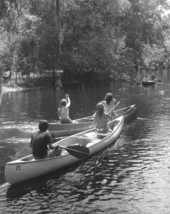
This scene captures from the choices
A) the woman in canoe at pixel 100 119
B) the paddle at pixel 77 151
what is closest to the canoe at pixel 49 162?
the paddle at pixel 77 151

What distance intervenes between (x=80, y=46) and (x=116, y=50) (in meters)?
5.80

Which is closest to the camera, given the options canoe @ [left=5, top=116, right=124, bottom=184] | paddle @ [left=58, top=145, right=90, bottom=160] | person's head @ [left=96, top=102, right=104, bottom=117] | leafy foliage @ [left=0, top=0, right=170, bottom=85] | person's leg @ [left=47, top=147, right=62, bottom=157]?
canoe @ [left=5, top=116, right=124, bottom=184]

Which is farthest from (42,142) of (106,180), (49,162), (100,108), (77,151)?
(100,108)

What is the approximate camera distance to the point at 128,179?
11242mm

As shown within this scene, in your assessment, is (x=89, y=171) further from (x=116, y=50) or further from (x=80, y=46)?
(x=116, y=50)

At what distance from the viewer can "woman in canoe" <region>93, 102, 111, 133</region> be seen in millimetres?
15000

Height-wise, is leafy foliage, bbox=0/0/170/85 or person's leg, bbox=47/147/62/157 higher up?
leafy foliage, bbox=0/0/170/85

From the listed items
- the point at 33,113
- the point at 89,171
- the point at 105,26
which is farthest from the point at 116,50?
the point at 89,171

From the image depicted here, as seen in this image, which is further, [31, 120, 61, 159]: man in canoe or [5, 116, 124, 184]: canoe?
[31, 120, 61, 159]: man in canoe

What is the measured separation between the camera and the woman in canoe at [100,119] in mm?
15000

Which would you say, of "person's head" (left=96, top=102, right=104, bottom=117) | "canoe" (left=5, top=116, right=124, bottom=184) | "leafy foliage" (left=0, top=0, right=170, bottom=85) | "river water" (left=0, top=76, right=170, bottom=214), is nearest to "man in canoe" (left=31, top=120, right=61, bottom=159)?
"canoe" (left=5, top=116, right=124, bottom=184)

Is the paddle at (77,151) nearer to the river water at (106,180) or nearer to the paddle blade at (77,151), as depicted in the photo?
the paddle blade at (77,151)

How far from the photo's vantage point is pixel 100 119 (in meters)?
15.3

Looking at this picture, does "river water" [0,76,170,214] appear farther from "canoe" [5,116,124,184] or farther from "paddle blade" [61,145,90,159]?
"paddle blade" [61,145,90,159]
